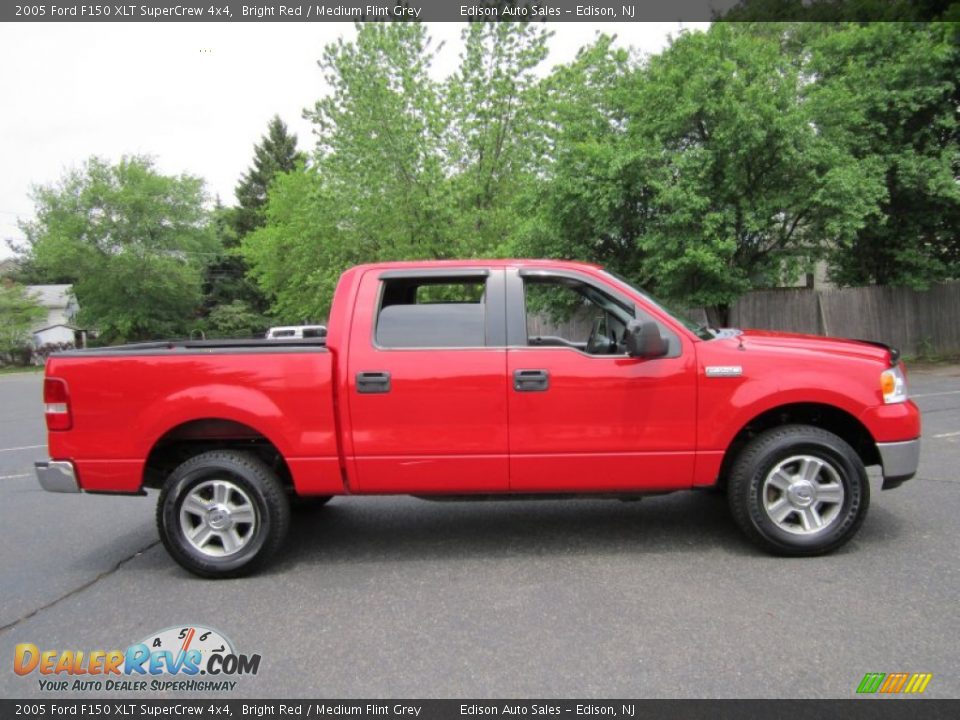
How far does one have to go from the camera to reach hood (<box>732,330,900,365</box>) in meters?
4.13

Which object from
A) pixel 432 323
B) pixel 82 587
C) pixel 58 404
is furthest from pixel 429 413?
pixel 82 587

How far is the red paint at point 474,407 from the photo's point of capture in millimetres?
4086

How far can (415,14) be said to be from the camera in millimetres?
18594

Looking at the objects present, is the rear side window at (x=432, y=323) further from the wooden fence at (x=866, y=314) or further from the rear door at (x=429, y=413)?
the wooden fence at (x=866, y=314)

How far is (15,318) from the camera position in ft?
144

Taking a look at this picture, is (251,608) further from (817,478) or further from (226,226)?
(226,226)

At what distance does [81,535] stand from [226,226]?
2163 inches

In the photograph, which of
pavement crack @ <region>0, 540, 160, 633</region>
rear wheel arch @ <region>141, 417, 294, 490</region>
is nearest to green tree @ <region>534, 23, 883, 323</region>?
rear wheel arch @ <region>141, 417, 294, 490</region>

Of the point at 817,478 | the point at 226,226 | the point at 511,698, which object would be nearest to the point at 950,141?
the point at 817,478

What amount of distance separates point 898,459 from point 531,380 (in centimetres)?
234

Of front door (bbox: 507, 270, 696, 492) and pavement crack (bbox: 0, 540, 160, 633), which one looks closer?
pavement crack (bbox: 0, 540, 160, 633)

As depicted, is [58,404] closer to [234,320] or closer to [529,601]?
[529,601]
